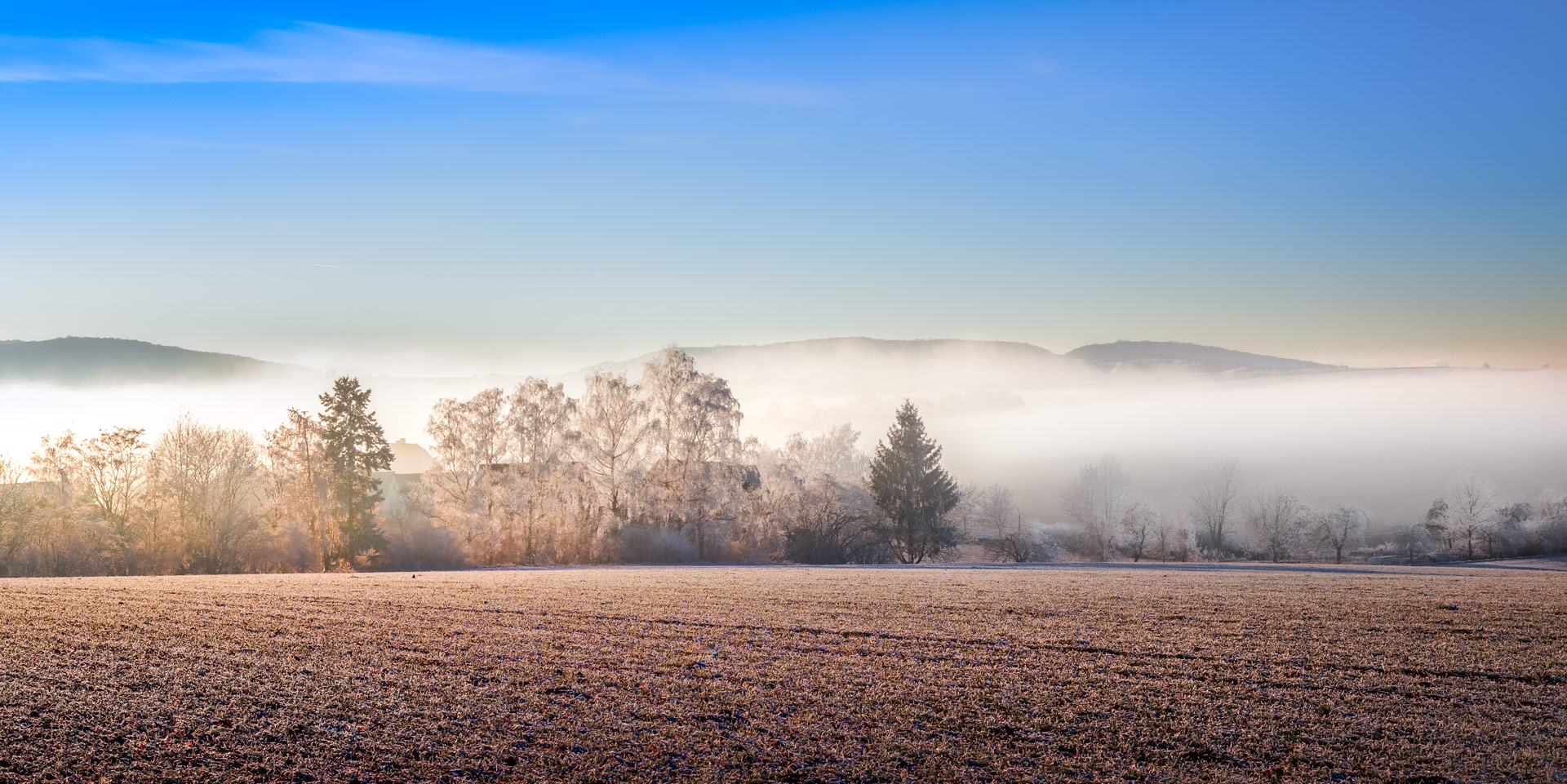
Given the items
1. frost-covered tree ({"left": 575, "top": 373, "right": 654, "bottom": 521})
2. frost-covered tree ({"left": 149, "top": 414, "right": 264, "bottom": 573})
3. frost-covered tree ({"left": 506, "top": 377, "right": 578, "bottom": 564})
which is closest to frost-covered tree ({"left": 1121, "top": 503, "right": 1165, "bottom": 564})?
frost-covered tree ({"left": 575, "top": 373, "right": 654, "bottom": 521})

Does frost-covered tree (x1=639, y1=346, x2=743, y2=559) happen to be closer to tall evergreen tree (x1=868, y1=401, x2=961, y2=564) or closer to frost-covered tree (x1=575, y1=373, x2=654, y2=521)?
frost-covered tree (x1=575, y1=373, x2=654, y2=521)

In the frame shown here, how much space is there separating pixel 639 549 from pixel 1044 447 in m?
119

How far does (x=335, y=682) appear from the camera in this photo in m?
14.7

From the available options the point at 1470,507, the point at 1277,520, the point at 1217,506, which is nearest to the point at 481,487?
the point at 1277,520

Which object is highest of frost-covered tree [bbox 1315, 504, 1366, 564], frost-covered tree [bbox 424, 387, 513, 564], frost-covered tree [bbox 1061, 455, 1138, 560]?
frost-covered tree [bbox 424, 387, 513, 564]

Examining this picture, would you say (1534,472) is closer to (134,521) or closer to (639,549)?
(639,549)

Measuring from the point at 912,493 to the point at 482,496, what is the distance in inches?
1268

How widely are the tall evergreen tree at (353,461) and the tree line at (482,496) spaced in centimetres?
11

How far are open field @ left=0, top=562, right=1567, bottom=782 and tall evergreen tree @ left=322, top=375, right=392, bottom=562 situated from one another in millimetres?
31640

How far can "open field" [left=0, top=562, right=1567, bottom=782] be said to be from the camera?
36.0 ft

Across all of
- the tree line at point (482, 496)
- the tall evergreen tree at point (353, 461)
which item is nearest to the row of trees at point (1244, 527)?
the tree line at point (482, 496)

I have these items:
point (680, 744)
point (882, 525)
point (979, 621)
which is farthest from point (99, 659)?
point (882, 525)

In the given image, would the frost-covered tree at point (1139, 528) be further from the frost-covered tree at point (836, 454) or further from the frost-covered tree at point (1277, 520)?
the frost-covered tree at point (836, 454)

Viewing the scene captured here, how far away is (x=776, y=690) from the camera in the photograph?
47.1 ft
